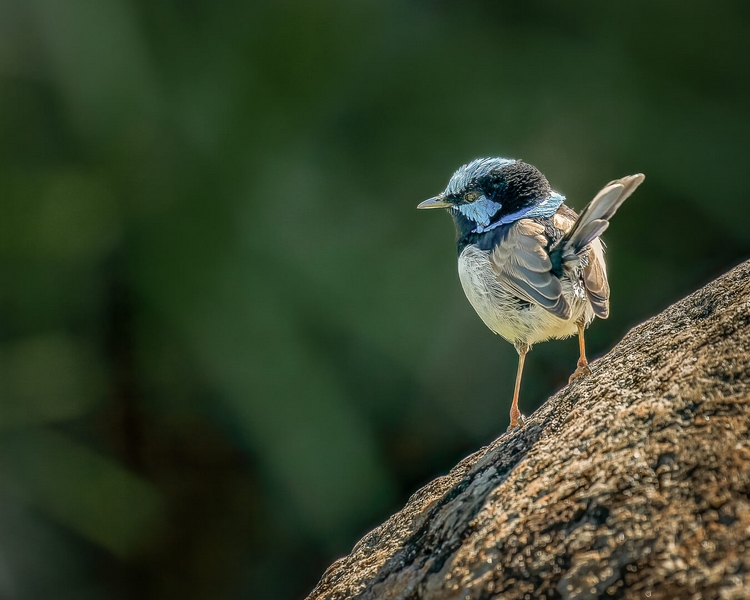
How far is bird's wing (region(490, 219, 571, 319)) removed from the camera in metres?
3.38

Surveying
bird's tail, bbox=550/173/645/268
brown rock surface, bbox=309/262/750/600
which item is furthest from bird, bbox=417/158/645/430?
brown rock surface, bbox=309/262/750/600

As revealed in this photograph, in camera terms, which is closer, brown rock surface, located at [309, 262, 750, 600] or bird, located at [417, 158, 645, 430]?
brown rock surface, located at [309, 262, 750, 600]

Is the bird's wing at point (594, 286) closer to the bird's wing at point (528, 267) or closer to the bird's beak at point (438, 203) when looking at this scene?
the bird's wing at point (528, 267)

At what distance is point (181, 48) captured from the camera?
6.01 metres

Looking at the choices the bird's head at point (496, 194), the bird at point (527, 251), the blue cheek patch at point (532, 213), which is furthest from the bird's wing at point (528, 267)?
the bird's head at point (496, 194)

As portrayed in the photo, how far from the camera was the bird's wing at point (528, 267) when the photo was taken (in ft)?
11.1

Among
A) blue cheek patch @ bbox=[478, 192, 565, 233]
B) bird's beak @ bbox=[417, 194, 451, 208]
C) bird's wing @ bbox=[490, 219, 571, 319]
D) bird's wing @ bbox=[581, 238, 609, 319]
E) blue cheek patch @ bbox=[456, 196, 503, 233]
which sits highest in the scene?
bird's beak @ bbox=[417, 194, 451, 208]

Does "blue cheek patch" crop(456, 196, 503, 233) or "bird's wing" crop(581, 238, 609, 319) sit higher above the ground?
"blue cheek patch" crop(456, 196, 503, 233)

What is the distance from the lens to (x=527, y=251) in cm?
359

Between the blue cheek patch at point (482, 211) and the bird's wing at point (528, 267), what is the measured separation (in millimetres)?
258

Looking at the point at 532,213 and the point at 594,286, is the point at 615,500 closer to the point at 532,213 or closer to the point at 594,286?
the point at 594,286

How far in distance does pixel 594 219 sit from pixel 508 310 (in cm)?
65

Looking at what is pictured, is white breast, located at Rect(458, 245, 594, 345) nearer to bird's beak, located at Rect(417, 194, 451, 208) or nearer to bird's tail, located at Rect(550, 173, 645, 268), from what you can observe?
bird's tail, located at Rect(550, 173, 645, 268)

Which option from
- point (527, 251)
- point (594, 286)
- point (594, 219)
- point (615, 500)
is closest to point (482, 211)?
point (527, 251)
